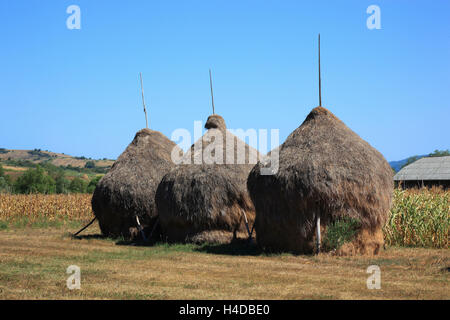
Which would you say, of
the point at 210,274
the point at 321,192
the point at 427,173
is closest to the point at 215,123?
the point at 321,192

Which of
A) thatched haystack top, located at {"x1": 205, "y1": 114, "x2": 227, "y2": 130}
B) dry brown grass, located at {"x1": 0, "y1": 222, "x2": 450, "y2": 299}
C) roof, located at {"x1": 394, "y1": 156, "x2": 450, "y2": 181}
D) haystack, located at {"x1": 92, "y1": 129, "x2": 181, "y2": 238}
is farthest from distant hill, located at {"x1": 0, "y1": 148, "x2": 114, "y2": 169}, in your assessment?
dry brown grass, located at {"x1": 0, "y1": 222, "x2": 450, "y2": 299}

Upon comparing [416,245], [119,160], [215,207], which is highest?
[119,160]

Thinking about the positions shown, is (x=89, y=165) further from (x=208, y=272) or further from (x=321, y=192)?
(x=208, y=272)

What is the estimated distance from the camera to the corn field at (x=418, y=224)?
14688mm

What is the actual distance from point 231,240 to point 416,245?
4.89m

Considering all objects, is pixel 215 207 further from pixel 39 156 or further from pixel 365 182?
pixel 39 156

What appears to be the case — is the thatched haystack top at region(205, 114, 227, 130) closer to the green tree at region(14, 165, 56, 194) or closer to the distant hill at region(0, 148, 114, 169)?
the green tree at region(14, 165, 56, 194)

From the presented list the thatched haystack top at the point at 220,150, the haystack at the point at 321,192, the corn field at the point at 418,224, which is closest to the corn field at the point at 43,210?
the thatched haystack top at the point at 220,150

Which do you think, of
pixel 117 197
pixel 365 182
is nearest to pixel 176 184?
pixel 117 197

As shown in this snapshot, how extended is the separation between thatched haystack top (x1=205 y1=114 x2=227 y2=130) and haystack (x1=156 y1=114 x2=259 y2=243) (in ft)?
4.29

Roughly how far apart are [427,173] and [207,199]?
23.4m

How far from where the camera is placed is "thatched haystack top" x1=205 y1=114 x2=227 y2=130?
1762 cm

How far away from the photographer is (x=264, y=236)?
13.7 m

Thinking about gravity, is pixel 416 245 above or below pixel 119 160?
below
